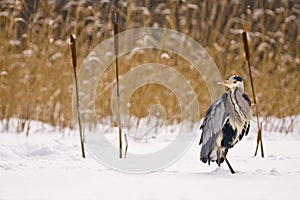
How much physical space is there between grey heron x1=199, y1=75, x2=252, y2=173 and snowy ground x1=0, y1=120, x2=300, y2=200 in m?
0.08

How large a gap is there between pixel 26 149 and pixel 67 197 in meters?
1.19

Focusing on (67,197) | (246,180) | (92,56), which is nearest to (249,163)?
(246,180)

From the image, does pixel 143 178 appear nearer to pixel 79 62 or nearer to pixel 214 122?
pixel 214 122

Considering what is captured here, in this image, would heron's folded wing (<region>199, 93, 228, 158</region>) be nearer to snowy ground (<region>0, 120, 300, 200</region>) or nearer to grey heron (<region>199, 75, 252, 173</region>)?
grey heron (<region>199, 75, 252, 173</region>)

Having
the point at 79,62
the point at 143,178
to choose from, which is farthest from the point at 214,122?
the point at 79,62

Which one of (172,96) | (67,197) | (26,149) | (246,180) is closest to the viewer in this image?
(67,197)

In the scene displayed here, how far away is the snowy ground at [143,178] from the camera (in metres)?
1.50

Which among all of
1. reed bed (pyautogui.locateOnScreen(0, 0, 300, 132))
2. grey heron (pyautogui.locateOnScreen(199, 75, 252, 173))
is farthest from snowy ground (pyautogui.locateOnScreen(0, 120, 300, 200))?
reed bed (pyautogui.locateOnScreen(0, 0, 300, 132))

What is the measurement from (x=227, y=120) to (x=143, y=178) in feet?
1.17

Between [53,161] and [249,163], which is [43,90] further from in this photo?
[249,163]

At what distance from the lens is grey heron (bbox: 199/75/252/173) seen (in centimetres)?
180

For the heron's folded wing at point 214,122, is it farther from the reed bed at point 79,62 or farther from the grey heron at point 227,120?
the reed bed at point 79,62

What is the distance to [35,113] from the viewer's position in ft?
12.1

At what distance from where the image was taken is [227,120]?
182 centimetres
